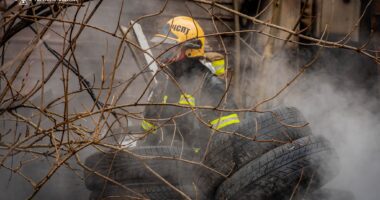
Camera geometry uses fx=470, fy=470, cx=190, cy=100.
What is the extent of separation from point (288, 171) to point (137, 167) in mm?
1297

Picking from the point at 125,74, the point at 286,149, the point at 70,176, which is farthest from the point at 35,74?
the point at 286,149

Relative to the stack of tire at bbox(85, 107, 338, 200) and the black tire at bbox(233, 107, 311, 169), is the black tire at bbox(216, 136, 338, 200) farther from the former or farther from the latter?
the black tire at bbox(233, 107, 311, 169)

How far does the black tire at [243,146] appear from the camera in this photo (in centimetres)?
390

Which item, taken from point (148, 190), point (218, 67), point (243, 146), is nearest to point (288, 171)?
point (243, 146)

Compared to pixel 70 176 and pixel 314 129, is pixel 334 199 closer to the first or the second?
pixel 314 129

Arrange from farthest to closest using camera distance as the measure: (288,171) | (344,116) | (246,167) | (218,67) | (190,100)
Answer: (344,116)
(218,67)
(190,100)
(246,167)
(288,171)

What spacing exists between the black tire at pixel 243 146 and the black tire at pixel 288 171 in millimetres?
149

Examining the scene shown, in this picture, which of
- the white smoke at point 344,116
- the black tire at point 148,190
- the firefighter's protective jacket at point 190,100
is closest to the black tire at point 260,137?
the firefighter's protective jacket at point 190,100

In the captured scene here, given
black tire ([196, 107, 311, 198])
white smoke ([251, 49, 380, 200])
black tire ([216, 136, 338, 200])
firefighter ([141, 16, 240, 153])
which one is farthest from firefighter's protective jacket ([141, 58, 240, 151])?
white smoke ([251, 49, 380, 200])

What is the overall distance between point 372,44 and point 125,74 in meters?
3.47

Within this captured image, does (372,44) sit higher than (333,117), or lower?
higher

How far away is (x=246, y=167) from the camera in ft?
12.5

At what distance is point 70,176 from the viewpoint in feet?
16.8

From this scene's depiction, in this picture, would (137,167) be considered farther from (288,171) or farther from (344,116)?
(344,116)
